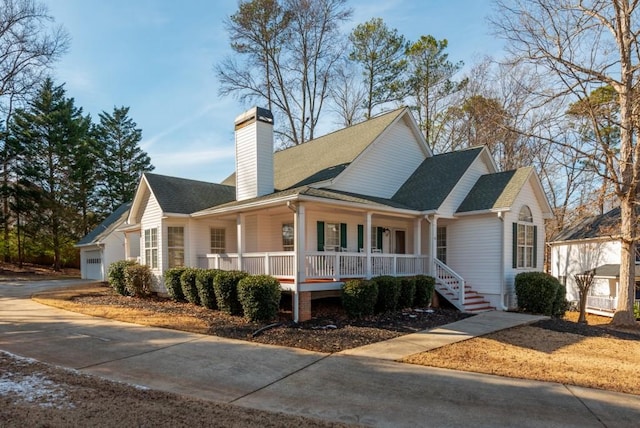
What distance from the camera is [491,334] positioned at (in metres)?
10.3

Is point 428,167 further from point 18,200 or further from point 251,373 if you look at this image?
point 18,200

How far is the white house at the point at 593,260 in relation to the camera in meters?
23.2

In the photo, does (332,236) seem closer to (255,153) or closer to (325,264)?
(325,264)

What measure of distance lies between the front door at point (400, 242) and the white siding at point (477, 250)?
5.82 ft

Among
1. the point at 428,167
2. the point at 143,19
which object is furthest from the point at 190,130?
the point at 428,167

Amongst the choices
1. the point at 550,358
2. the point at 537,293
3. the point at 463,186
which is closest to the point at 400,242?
the point at 463,186

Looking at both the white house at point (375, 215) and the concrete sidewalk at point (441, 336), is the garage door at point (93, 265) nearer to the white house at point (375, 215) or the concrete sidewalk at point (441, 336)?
the white house at point (375, 215)

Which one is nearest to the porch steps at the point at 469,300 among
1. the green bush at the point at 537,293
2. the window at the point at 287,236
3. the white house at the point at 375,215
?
the white house at the point at 375,215

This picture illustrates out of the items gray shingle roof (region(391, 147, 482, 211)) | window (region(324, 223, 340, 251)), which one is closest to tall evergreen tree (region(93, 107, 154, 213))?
window (region(324, 223, 340, 251))

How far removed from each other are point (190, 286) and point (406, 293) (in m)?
7.17

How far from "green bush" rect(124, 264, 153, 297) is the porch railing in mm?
3005

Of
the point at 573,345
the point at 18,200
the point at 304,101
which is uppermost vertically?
the point at 304,101

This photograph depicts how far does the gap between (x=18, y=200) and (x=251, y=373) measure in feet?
114

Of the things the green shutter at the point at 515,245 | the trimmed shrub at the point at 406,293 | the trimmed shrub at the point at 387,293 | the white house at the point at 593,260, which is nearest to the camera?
the trimmed shrub at the point at 387,293
